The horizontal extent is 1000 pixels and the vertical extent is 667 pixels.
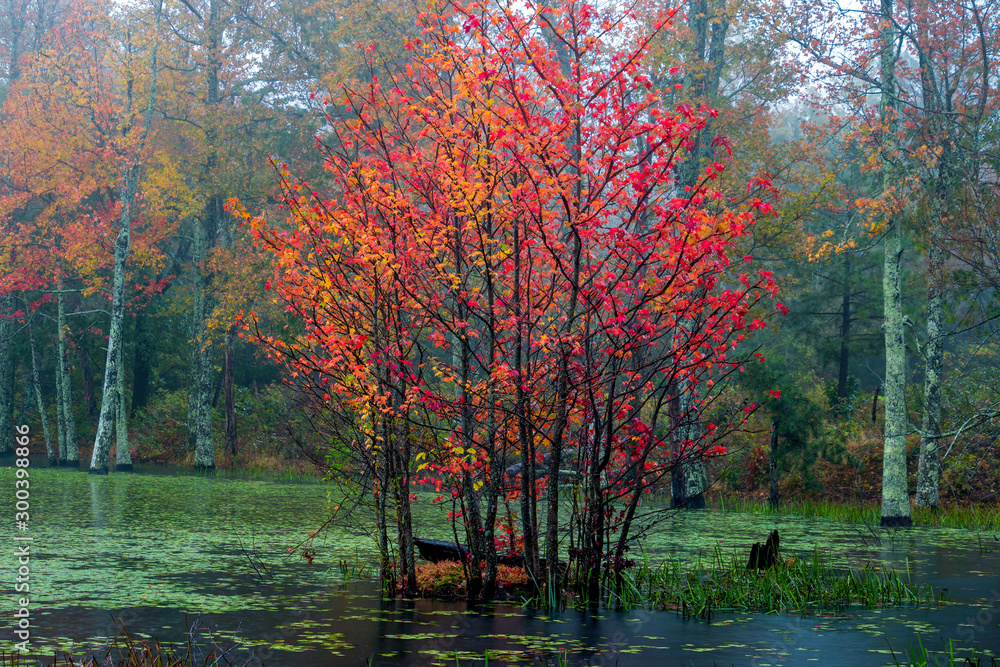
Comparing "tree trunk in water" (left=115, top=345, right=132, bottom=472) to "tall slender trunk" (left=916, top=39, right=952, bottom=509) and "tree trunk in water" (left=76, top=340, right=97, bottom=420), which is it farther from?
"tall slender trunk" (left=916, top=39, right=952, bottom=509)

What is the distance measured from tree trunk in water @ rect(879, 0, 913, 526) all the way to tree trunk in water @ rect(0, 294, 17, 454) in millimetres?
27597

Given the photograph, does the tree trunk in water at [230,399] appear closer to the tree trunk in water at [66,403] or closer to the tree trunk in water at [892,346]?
the tree trunk in water at [66,403]

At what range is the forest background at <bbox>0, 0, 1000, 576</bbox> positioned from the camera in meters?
17.3

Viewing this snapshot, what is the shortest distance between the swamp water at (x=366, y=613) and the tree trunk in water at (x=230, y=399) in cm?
1557

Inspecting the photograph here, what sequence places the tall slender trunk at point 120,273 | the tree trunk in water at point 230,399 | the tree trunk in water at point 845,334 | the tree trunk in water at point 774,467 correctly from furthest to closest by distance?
the tree trunk in water at point 230,399, the tree trunk in water at point 845,334, the tall slender trunk at point 120,273, the tree trunk in water at point 774,467

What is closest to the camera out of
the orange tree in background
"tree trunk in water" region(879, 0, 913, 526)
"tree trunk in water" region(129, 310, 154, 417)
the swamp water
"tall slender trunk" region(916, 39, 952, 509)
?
the swamp water

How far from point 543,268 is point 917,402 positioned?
57.7 ft

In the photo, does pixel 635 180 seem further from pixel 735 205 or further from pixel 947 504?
pixel 735 205

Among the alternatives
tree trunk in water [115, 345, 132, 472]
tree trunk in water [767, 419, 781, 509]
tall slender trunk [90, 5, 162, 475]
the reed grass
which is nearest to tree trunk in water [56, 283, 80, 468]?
tall slender trunk [90, 5, 162, 475]

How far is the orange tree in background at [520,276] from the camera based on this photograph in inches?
311

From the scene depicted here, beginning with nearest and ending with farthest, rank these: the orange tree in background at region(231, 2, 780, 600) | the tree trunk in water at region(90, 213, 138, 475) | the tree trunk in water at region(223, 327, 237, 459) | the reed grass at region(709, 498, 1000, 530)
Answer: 1. the orange tree in background at region(231, 2, 780, 600)
2. the reed grass at region(709, 498, 1000, 530)
3. the tree trunk in water at region(90, 213, 138, 475)
4. the tree trunk in water at region(223, 327, 237, 459)

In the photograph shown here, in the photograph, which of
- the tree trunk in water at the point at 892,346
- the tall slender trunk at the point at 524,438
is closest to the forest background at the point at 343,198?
the tree trunk in water at the point at 892,346

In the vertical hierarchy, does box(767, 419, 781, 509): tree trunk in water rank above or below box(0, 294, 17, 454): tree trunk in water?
below

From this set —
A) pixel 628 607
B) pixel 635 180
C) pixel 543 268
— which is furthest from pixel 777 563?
pixel 635 180
